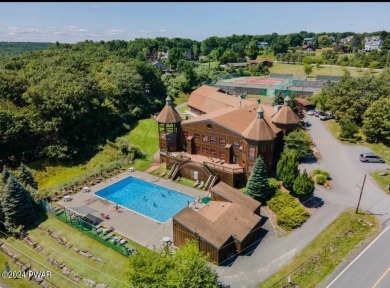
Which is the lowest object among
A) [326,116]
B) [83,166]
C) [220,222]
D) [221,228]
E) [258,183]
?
[83,166]

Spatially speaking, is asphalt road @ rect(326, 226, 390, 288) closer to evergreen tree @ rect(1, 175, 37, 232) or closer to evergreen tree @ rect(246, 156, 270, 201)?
evergreen tree @ rect(246, 156, 270, 201)

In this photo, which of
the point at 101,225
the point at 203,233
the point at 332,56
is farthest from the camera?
the point at 332,56

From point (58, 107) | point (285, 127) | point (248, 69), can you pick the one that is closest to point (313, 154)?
point (285, 127)

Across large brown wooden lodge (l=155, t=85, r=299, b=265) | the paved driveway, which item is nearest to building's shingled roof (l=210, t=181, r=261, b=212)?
large brown wooden lodge (l=155, t=85, r=299, b=265)

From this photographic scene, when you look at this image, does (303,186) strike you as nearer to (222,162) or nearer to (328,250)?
(328,250)

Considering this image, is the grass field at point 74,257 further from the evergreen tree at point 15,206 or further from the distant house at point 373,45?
the distant house at point 373,45

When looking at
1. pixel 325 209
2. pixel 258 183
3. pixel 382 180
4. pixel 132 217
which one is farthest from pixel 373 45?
pixel 132 217

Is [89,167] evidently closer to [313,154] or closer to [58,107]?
[58,107]
